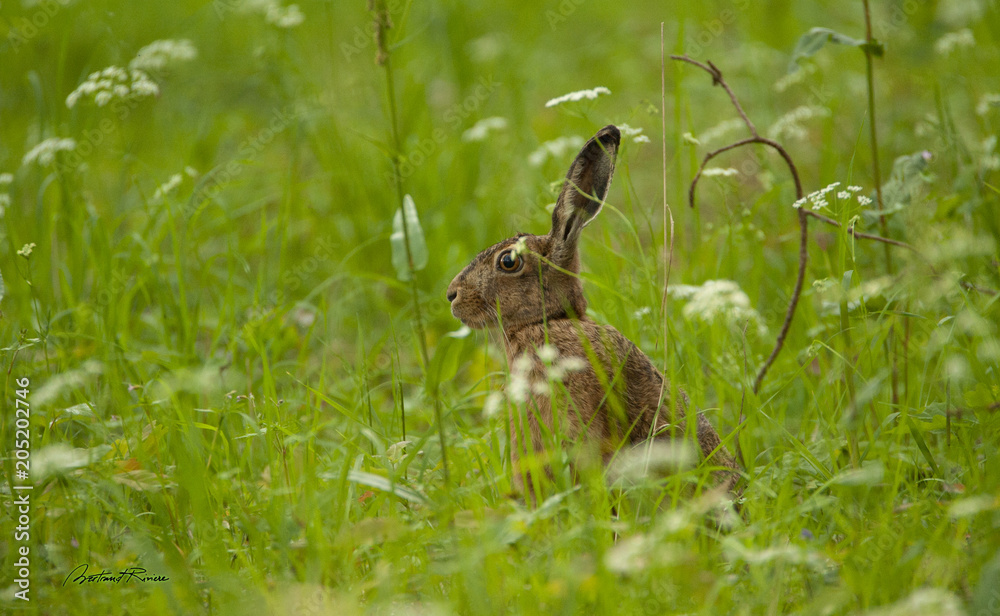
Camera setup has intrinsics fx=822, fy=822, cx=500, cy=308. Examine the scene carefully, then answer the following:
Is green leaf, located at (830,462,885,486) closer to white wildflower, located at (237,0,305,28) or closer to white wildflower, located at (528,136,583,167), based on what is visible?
white wildflower, located at (528,136,583,167)

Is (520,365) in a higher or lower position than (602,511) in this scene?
higher

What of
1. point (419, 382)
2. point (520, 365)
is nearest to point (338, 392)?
point (419, 382)

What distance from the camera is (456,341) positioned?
313 centimetres

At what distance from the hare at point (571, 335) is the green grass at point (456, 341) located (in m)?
0.19

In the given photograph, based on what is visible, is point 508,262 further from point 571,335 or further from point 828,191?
point 828,191

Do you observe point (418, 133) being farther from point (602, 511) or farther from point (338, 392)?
point (602, 511)

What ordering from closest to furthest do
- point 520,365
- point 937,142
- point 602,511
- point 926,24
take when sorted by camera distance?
point 602,511 → point 520,365 → point 937,142 → point 926,24

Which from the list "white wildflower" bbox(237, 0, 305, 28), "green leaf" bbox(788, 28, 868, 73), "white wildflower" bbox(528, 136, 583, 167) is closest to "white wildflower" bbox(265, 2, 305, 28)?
"white wildflower" bbox(237, 0, 305, 28)

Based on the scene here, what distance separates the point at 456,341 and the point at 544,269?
106 centimetres

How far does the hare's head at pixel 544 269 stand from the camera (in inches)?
154

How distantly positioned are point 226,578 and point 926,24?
801 cm

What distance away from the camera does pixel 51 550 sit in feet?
9.70
